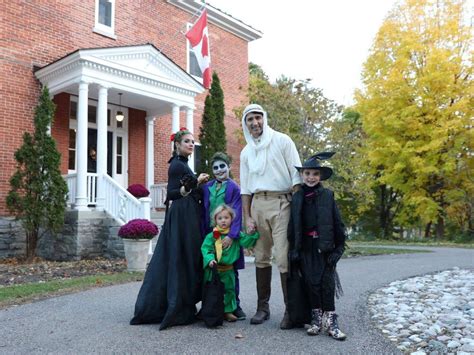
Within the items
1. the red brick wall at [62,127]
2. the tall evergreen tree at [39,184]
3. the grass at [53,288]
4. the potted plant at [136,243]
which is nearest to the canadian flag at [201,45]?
the red brick wall at [62,127]

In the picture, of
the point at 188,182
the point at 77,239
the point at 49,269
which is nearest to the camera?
the point at 188,182

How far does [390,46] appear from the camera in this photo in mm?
20562

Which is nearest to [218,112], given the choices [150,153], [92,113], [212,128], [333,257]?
[212,128]

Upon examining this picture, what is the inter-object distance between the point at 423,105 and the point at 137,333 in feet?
59.2

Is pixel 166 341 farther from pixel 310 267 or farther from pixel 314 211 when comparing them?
pixel 314 211

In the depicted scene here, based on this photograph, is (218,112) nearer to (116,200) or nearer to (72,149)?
(72,149)

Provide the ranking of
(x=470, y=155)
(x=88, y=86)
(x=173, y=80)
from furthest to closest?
(x=470, y=155) < (x=173, y=80) < (x=88, y=86)

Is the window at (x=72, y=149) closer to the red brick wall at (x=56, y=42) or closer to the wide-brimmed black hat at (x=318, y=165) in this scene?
the red brick wall at (x=56, y=42)

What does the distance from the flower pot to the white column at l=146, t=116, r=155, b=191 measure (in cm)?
635

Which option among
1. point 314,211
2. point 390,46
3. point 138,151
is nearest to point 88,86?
point 138,151

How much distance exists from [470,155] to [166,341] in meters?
19.1

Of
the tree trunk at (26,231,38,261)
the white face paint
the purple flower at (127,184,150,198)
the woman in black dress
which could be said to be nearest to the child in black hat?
the white face paint

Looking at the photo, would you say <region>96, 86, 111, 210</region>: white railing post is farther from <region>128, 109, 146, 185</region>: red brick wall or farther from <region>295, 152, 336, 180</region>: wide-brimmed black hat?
<region>295, 152, 336, 180</region>: wide-brimmed black hat

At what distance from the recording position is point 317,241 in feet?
13.2
